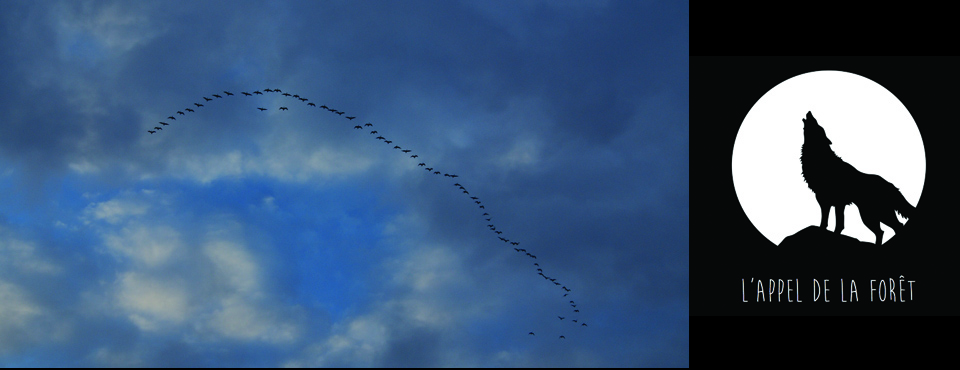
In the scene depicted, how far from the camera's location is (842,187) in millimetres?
57281

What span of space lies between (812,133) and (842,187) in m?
5.06

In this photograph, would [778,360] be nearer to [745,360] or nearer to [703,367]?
[745,360]

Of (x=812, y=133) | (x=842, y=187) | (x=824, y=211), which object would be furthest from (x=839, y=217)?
(x=812, y=133)

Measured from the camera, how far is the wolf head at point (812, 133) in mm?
57688

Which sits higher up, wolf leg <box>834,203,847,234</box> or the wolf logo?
the wolf logo

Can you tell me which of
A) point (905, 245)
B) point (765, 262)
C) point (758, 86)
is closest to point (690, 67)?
point (758, 86)

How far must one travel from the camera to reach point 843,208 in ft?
188

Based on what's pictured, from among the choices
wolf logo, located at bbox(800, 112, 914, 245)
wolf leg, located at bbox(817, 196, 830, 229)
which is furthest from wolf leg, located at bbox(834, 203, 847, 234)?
wolf leg, located at bbox(817, 196, 830, 229)

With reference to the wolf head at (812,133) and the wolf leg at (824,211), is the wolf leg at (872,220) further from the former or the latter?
the wolf head at (812,133)

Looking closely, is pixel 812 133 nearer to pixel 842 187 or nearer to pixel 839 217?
pixel 842 187

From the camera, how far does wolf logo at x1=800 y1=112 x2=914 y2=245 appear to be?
56719mm

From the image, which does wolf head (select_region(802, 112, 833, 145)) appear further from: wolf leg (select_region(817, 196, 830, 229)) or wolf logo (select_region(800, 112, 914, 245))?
wolf leg (select_region(817, 196, 830, 229))

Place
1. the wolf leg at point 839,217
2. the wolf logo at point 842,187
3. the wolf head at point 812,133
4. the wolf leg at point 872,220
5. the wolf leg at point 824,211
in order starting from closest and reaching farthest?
the wolf logo at point 842,187 < the wolf leg at point 872,220 < the wolf leg at point 839,217 < the wolf head at point 812,133 < the wolf leg at point 824,211

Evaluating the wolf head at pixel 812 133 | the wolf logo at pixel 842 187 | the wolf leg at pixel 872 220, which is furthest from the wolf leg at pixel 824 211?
the wolf head at pixel 812 133
